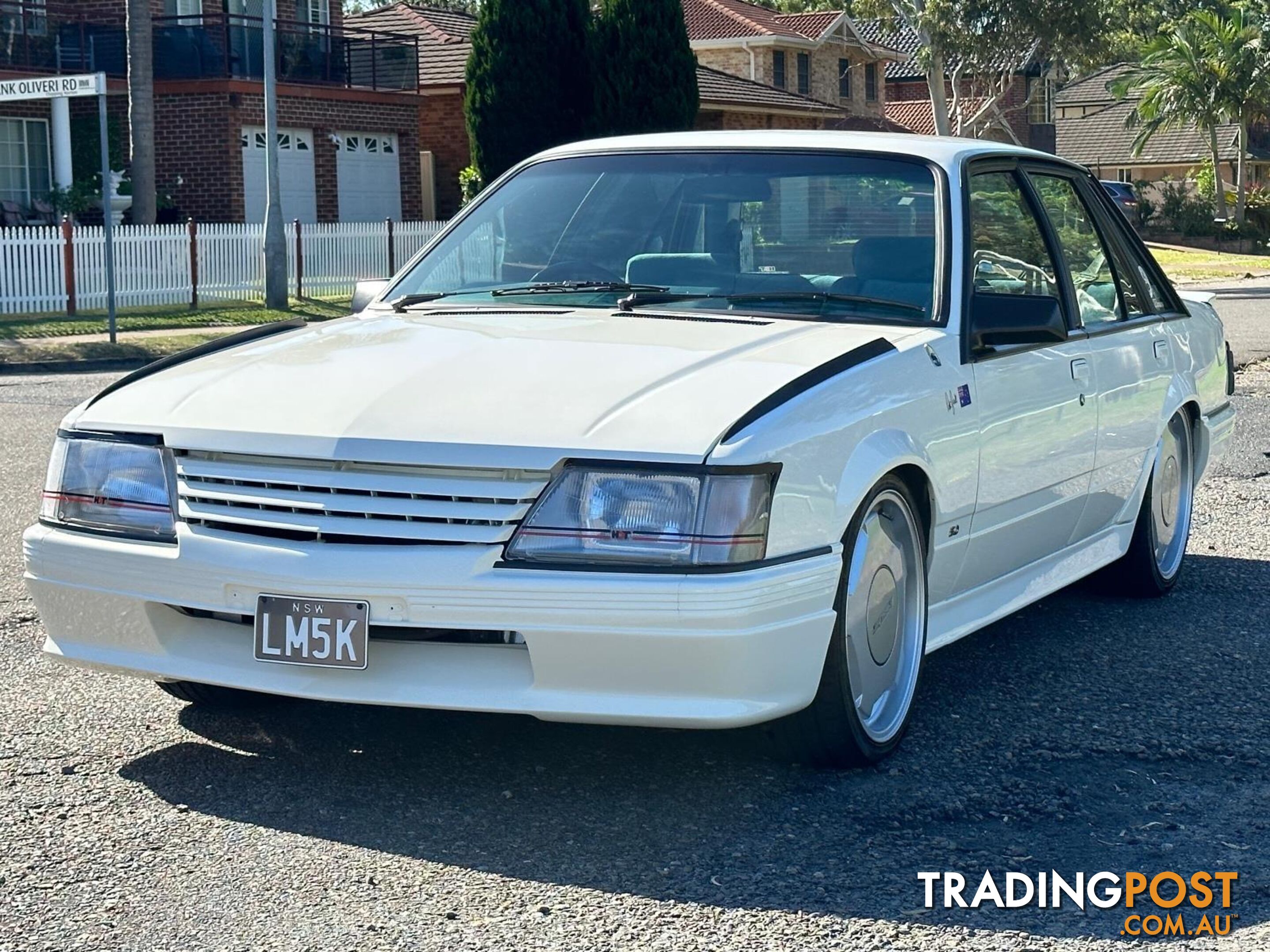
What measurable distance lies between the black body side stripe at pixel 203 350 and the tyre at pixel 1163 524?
9.94 ft

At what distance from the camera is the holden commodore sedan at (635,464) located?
391 cm

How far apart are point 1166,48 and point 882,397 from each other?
185 feet

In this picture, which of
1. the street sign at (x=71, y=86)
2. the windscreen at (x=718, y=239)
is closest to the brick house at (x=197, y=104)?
the street sign at (x=71, y=86)

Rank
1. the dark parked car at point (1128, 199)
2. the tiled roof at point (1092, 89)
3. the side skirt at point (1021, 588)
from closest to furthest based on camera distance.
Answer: the side skirt at point (1021, 588)
the dark parked car at point (1128, 199)
the tiled roof at point (1092, 89)

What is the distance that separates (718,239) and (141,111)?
961 inches

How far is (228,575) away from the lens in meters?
4.05

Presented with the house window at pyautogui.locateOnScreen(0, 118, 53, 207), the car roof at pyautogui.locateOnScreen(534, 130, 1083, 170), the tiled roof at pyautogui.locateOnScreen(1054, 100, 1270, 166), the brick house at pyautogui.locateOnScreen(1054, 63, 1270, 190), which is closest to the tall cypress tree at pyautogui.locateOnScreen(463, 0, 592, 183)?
the house window at pyautogui.locateOnScreen(0, 118, 53, 207)

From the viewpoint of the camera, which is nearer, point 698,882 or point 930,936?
point 930,936

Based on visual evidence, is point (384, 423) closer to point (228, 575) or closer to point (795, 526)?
point (228, 575)

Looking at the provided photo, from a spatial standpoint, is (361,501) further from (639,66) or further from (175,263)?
(639,66)

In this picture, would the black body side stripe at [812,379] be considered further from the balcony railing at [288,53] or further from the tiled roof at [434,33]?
the tiled roof at [434,33]

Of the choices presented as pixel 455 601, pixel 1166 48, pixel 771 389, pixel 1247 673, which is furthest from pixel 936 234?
pixel 1166 48

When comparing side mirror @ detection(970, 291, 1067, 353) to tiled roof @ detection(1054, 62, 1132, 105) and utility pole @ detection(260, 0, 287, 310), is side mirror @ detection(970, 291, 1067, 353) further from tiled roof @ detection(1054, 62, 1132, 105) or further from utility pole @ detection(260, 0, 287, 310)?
tiled roof @ detection(1054, 62, 1132, 105)

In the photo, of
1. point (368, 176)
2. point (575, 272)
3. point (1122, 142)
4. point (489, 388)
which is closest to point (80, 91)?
point (575, 272)
